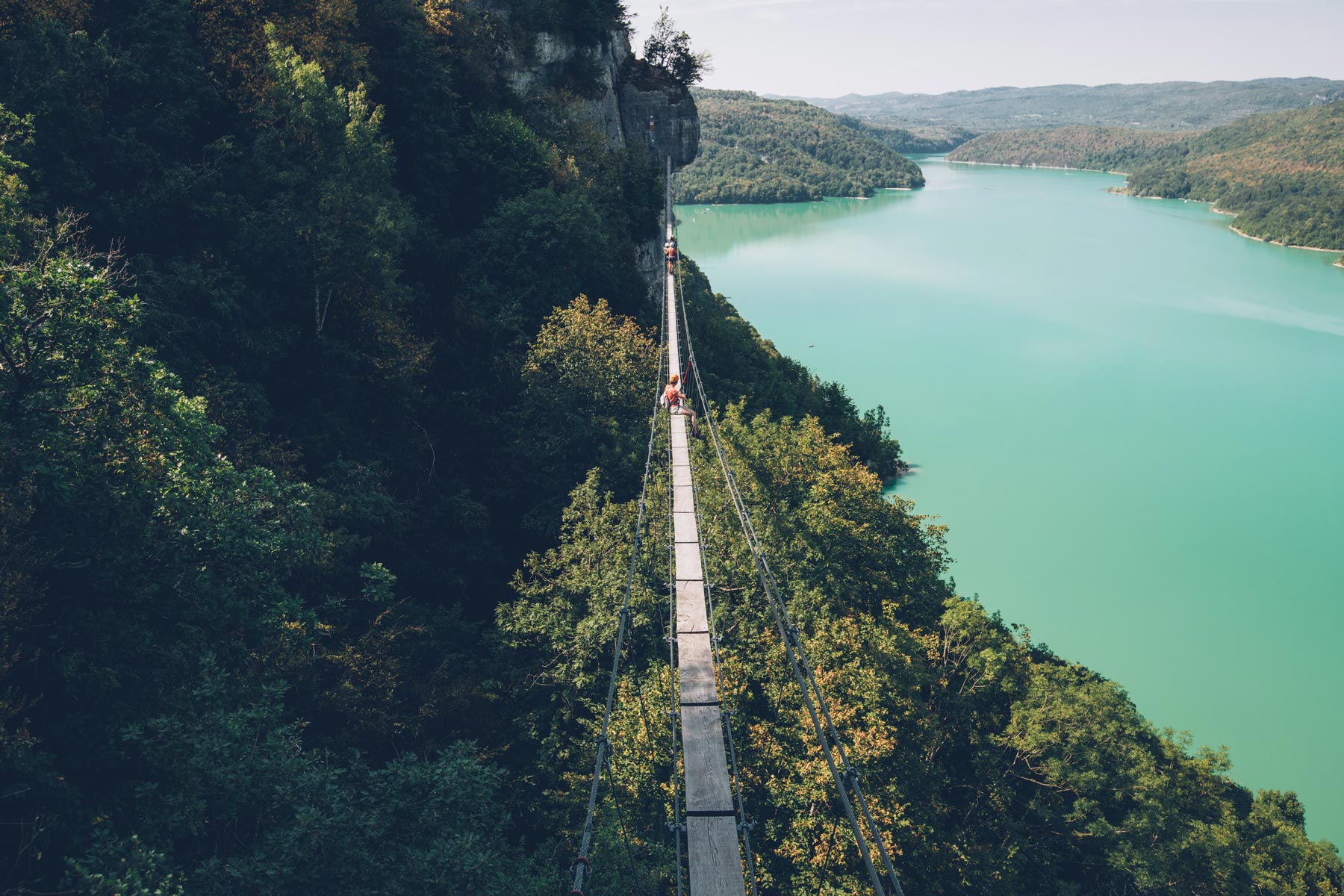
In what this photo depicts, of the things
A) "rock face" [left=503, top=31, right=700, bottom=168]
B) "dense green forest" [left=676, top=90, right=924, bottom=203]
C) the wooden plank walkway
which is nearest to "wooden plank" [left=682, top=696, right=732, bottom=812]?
the wooden plank walkway

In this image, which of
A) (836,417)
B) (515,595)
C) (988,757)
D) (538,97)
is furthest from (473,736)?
(836,417)

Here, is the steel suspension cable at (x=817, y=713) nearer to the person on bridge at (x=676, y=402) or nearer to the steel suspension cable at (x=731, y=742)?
the steel suspension cable at (x=731, y=742)

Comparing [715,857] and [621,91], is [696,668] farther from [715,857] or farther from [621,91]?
[621,91]

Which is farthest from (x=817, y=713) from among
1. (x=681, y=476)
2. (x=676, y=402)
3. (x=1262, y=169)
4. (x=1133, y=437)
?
(x=1262, y=169)

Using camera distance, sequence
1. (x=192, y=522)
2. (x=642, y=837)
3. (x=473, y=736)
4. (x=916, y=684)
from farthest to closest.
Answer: (x=916, y=684) → (x=473, y=736) → (x=642, y=837) → (x=192, y=522)

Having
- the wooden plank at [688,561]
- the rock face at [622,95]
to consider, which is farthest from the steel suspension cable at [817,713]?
the rock face at [622,95]

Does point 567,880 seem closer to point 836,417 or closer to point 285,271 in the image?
point 285,271

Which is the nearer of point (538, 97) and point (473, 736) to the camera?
Answer: point (473, 736)
